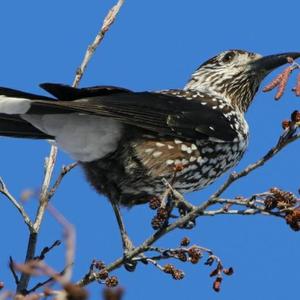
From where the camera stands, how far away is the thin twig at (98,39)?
4031 millimetres

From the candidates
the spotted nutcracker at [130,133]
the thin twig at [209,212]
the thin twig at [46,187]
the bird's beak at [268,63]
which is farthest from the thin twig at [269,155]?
the bird's beak at [268,63]

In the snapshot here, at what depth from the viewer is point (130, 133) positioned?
4.30m

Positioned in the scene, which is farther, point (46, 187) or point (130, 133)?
point (130, 133)

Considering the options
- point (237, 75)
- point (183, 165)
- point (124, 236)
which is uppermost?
point (237, 75)

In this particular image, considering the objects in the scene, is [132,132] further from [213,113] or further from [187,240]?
[187,240]


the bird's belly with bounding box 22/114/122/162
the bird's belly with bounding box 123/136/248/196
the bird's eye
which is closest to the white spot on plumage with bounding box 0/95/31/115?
the bird's belly with bounding box 22/114/122/162

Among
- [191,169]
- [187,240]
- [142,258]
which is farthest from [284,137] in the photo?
[191,169]

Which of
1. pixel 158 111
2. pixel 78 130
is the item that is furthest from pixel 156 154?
pixel 78 130

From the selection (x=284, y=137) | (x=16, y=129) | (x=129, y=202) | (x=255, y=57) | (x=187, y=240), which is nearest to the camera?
(x=284, y=137)

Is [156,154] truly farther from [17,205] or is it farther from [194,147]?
[17,205]

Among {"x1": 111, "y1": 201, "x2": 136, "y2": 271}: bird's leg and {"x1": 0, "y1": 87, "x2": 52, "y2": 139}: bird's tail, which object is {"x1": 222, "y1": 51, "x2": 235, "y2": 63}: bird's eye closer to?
{"x1": 111, "y1": 201, "x2": 136, "y2": 271}: bird's leg

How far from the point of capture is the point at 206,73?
5.93 metres

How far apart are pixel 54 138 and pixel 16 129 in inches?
10.7

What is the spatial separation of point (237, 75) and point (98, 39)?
6.80 feet
